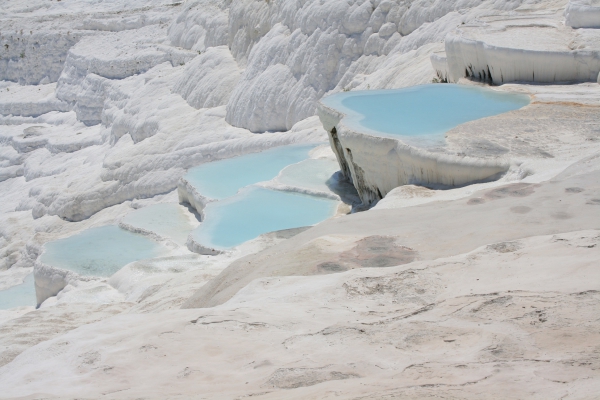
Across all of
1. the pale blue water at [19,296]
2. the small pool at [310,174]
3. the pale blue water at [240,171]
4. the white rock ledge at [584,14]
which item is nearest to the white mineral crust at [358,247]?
the white rock ledge at [584,14]

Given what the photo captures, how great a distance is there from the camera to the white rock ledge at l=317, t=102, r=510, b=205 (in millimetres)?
5938

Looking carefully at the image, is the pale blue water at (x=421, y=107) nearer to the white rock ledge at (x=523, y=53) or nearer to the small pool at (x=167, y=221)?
the white rock ledge at (x=523, y=53)

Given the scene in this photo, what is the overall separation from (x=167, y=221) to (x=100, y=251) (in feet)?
3.93

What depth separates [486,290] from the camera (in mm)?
3230

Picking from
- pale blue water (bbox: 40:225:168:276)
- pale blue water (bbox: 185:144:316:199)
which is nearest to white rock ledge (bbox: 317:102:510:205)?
pale blue water (bbox: 185:144:316:199)

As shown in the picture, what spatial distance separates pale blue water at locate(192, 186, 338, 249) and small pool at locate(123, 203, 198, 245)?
36.2 inches

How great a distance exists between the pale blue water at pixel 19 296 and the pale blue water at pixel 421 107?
4.96 m

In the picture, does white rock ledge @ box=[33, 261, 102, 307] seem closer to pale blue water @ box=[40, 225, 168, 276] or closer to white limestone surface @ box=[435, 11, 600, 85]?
pale blue water @ box=[40, 225, 168, 276]

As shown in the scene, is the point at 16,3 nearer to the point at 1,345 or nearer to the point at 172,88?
the point at 172,88

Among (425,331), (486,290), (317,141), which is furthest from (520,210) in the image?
(317,141)

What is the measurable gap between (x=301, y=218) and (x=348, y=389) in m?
5.40

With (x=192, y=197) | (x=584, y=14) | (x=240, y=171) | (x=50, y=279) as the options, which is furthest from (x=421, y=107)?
(x=50, y=279)

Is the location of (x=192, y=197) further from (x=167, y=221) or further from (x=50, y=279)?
(x=50, y=279)

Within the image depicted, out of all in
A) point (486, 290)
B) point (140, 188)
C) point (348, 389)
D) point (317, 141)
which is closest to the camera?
point (348, 389)
